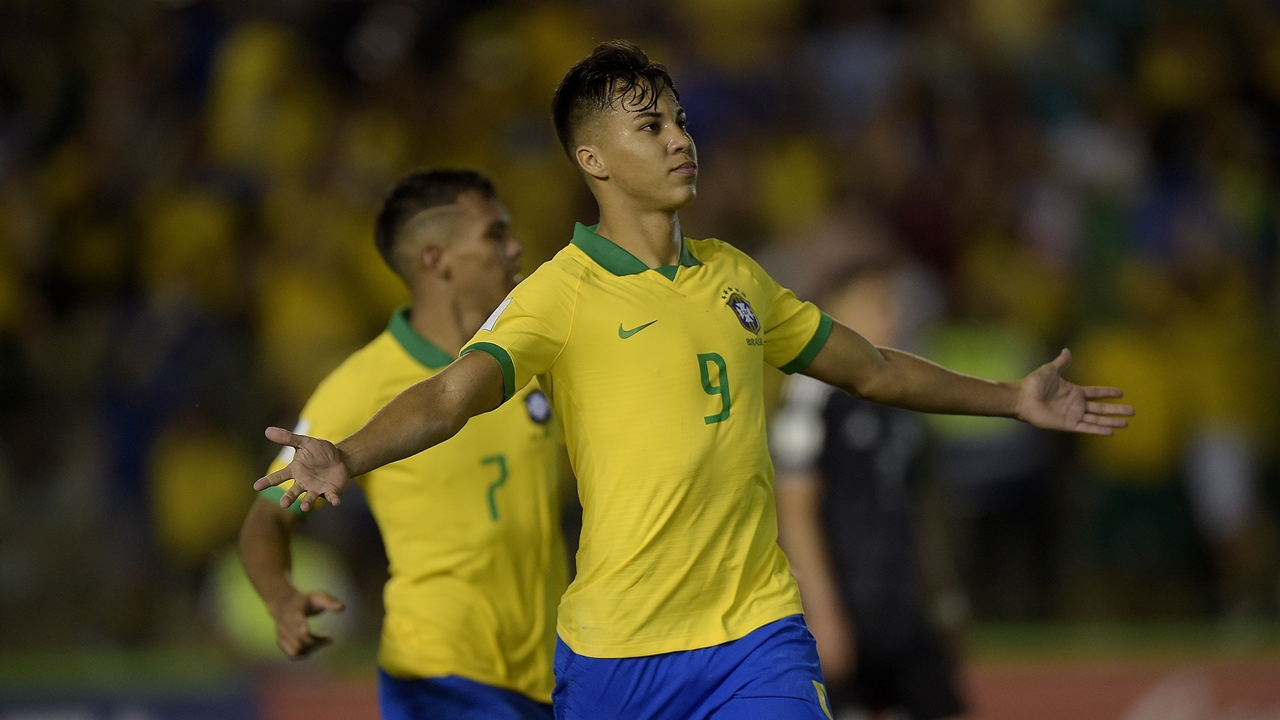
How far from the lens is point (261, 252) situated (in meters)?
11.2

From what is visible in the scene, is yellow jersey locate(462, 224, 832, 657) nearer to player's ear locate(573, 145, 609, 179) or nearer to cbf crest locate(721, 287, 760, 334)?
cbf crest locate(721, 287, 760, 334)

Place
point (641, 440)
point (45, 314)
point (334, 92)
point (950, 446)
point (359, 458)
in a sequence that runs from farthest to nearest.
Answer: point (334, 92) → point (45, 314) → point (950, 446) → point (641, 440) → point (359, 458)

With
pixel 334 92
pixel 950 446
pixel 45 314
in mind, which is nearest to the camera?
pixel 950 446

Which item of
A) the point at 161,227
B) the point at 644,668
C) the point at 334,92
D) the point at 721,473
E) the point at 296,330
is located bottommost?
the point at 644,668

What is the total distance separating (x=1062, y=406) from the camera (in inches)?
176

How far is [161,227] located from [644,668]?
8367 mm

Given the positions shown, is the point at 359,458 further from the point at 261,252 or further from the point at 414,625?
the point at 261,252

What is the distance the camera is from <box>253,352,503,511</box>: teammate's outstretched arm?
3.28 meters

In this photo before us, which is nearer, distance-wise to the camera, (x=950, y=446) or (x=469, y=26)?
(x=950, y=446)

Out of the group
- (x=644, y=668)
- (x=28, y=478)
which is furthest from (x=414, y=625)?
(x=28, y=478)

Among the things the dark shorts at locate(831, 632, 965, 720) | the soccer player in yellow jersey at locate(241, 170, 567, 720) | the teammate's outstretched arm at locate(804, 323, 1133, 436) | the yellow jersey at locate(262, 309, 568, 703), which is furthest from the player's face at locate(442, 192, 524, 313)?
the dark shorts at locate(831, 632, 965, 720)

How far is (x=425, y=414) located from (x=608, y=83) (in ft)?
3.66

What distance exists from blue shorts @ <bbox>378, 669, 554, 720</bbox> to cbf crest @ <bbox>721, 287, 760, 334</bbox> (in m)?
1.44

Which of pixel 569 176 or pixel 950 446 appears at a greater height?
pixel 569 176
